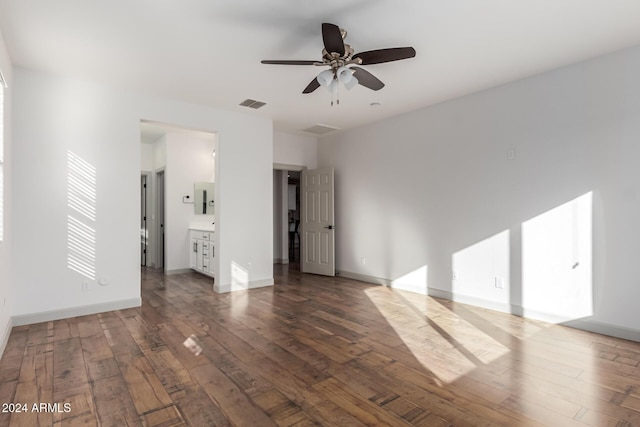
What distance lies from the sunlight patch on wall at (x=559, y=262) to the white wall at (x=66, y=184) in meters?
3.98

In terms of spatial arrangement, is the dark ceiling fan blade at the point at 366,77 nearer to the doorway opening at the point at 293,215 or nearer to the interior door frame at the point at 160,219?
the interior door frame at the point at 160,219

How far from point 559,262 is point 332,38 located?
3.28 metres

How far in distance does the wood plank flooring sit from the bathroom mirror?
9.66 ft

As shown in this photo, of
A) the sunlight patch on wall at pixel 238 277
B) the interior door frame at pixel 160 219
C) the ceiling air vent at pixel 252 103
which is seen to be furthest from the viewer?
the interior door frame at pixel 160 219

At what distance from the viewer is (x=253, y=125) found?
543cm

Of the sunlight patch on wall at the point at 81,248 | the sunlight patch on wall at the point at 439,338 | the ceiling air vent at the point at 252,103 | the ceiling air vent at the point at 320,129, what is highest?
the ceiling air vent at the point at 252,103

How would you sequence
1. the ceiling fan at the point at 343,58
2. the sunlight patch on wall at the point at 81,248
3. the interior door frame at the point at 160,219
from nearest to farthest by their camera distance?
the ceiling fan at the point at 343,58, the sunlight patch on wall at the point at 81,248, the interior door frame at the point at 160,219

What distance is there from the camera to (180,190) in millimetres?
6645

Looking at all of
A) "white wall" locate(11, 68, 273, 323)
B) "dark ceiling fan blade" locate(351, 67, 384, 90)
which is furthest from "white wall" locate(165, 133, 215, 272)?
"dark ceiling fan blade" locate(351, 67, 384, 90)

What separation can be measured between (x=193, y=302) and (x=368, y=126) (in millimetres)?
3945

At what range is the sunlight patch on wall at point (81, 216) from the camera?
3.88 meters

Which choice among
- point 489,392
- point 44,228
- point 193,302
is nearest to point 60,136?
point 44,228

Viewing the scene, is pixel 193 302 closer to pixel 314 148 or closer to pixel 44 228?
pixel 44 228

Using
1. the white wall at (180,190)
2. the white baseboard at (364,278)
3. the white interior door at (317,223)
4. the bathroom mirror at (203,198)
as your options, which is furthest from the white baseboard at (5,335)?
the white baseboard at (364,278)
